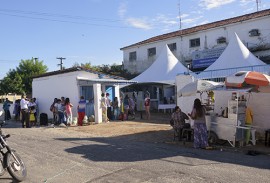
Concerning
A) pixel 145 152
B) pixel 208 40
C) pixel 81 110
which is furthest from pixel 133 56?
pixel 145 152

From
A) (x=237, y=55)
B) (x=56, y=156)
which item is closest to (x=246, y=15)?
(x=237, y=55)

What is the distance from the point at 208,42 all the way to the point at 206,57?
2.68 m

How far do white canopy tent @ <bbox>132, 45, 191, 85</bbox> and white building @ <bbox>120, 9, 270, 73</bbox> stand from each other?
431 cm

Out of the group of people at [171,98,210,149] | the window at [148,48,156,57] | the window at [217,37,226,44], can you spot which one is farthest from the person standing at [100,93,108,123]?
the window at [148,48,156,57]

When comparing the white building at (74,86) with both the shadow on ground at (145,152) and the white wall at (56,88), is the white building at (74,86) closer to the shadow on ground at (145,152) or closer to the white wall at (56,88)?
the white wall at (56,88)

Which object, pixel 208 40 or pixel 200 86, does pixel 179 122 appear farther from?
pixel 208 40

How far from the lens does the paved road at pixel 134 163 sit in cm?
731

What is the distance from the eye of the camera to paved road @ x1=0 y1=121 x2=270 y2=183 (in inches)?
288

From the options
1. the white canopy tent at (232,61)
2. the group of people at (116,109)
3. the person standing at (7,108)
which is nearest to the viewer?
the group of people at (116,109)

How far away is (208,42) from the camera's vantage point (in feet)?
110

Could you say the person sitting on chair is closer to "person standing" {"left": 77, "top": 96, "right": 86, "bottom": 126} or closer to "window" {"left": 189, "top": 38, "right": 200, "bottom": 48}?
"person standing" {"left": 77, "top": 96, "right": 86, "bottom": 126}

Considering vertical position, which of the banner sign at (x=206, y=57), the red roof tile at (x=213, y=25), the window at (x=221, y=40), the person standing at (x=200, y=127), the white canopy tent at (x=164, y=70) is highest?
the red roof tile at (x=213, y=25)

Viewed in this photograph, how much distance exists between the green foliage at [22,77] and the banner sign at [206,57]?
23.7 metres

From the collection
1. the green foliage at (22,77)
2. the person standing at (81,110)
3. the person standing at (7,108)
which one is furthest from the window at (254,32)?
the green foliage at (22,77)
